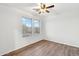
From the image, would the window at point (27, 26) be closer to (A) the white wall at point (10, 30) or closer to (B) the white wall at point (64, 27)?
(A) the white wall at point (10, 30)

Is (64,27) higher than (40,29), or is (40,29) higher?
(64,27)

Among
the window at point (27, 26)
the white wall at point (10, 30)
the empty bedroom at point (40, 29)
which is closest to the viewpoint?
the white wall at point (10, 30)

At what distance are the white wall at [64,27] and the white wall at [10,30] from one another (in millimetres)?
2134

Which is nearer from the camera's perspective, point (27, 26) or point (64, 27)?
point (27, 26)

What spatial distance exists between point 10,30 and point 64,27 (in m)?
2.92

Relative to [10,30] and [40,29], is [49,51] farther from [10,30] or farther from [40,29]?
[40,29]

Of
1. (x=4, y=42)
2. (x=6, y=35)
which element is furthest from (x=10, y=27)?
(x=4, y=42)

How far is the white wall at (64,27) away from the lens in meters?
4.28

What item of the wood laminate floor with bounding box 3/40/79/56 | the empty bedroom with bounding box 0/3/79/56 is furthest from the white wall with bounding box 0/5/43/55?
the wood laminate floor with bounding box 3/40/79/56

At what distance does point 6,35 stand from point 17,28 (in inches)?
25.5

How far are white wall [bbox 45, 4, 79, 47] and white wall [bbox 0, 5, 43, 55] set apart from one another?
213 cm

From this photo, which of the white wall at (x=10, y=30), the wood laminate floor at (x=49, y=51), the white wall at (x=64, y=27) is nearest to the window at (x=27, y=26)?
the white wall at (x=10, y=30)

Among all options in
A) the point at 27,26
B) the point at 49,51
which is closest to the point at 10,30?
the point at 27,26

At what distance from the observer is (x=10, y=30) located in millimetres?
3189
